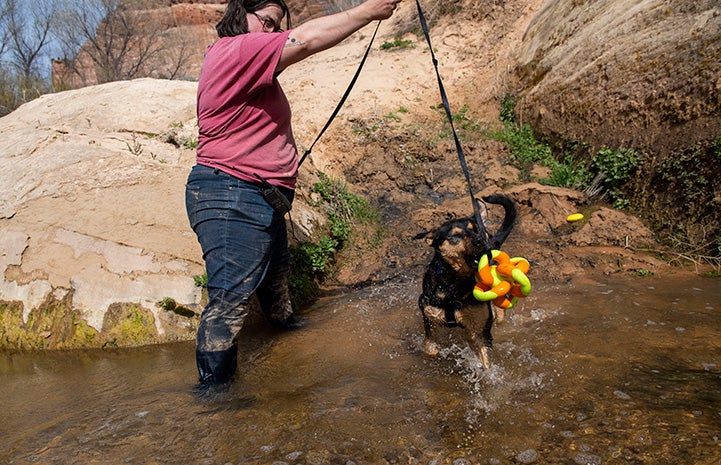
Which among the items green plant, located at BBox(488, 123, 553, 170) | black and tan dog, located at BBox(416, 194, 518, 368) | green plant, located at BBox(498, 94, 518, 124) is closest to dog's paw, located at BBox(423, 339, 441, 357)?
black and tan dog, located at BBox(416, 194, 518, 368)

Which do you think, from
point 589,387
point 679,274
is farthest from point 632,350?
point 679,274

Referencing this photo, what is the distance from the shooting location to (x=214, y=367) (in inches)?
135

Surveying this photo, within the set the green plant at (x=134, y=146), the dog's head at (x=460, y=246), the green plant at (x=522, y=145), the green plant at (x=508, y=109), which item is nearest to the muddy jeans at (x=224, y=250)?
the dog's head at (x=460, y=246)

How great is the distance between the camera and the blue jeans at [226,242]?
3377 mm

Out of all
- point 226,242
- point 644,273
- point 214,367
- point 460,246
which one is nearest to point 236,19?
point 226,242

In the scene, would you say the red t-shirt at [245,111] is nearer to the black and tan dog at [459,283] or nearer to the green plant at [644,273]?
the black and tan dog at [459,283]

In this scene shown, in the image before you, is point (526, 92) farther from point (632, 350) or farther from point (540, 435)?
point (540, 435)

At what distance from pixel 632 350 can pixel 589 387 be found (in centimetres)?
73

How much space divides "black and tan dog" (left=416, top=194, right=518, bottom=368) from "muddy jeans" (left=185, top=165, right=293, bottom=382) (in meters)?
1.19

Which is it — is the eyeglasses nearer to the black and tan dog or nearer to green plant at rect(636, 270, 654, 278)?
the black and tan dog

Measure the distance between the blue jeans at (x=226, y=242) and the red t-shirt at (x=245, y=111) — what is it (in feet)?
0.40

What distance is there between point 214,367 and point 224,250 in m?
0.77

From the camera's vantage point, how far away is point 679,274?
17.4 feet

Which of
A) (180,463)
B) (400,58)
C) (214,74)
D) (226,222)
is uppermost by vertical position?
(400,58)
